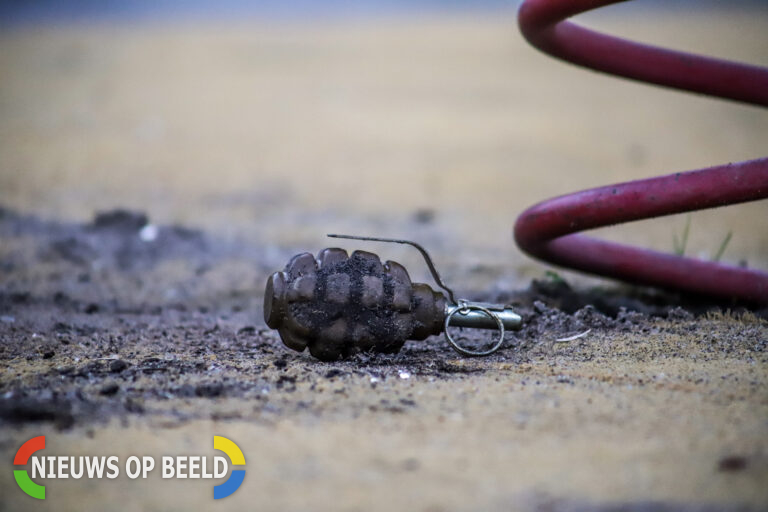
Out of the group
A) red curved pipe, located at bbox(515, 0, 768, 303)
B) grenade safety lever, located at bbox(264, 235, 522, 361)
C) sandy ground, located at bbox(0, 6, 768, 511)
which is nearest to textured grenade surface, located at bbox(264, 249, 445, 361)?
grenade safety lever, located at bbox(264, 235, 522, 361)

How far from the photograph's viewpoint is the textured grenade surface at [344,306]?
3.24 m

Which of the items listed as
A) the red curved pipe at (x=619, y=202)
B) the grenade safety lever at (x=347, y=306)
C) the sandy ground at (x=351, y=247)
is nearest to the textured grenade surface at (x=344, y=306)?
the grenade safety lever at (x=347, y=306)

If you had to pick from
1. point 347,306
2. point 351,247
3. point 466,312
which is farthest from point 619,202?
point 351,247

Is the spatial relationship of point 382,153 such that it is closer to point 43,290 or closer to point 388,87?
point 388,87

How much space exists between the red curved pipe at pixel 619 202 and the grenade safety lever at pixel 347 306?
1117 mm

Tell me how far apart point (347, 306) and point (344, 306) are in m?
0.01

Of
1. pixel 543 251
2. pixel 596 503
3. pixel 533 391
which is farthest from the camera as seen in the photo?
pixel 543 251

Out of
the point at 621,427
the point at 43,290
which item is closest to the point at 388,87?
the point at 43,290

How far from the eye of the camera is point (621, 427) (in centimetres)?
263

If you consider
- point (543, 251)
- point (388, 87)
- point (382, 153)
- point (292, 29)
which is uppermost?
point (292, 29)

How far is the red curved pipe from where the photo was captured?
4.09m

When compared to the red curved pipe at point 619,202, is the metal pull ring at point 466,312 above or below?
below

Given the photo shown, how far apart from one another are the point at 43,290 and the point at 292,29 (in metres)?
11.1

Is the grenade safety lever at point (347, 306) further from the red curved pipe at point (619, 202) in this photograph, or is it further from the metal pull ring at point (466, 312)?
the red curved pipe at point (619, 202)
